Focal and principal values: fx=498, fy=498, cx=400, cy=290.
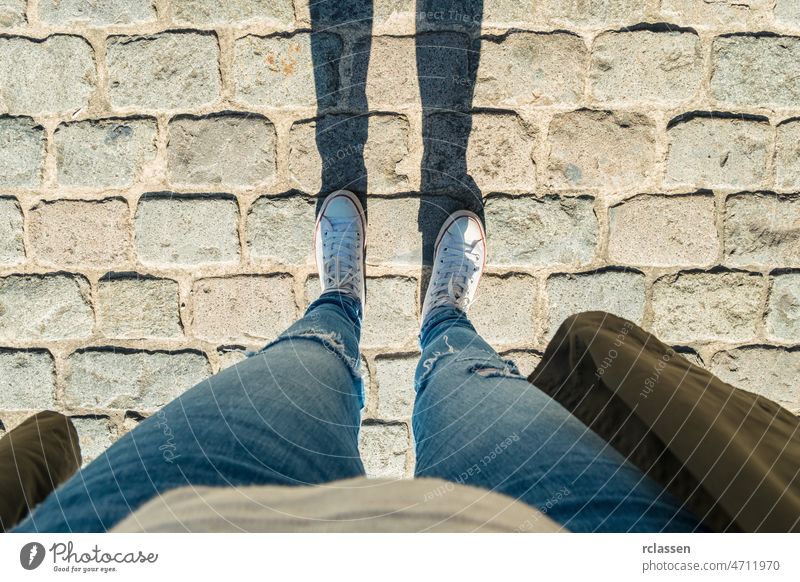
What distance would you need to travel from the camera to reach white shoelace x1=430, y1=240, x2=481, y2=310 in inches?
67.1

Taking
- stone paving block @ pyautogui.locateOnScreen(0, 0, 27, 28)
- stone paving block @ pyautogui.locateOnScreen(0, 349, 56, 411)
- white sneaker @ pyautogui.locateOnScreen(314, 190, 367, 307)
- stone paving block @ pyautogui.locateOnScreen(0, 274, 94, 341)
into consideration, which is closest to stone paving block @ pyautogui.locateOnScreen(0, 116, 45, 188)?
stone paving block @ pyautogui.locateOnScreen(0, 0, 27, 28)

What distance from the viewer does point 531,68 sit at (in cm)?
168

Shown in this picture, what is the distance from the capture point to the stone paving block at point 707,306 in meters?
1.77

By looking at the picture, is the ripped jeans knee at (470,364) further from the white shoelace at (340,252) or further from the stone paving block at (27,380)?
the stone paving block at (27,380)

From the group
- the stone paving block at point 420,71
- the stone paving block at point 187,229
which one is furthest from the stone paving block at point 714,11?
the stone paving block at point 187,229

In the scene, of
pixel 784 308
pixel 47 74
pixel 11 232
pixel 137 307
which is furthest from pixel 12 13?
pixel 784 308

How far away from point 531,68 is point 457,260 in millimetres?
692

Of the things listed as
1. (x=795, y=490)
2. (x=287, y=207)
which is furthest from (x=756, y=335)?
(x=287, y=207)

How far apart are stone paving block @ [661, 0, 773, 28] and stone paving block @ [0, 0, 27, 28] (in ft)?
7.12

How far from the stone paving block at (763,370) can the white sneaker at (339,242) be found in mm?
1349

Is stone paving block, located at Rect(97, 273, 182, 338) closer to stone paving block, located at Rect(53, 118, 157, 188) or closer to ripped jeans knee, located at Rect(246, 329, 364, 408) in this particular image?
stone paving block, located at Rect(53, 118, 157, 188)
